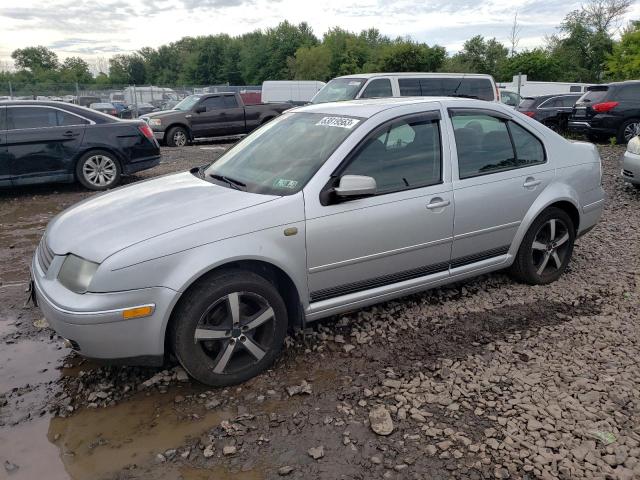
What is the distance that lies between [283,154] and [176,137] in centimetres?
1340

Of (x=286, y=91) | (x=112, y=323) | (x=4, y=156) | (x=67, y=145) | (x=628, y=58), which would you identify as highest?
(x=628, y=58)

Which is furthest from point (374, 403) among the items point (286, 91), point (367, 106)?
point (286, 91)

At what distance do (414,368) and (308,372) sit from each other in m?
0.68

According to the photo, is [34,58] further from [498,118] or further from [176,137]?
[498,118]

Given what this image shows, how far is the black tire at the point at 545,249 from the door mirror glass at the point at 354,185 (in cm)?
182

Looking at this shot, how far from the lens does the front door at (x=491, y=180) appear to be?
13.1 ft

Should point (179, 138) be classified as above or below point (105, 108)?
below

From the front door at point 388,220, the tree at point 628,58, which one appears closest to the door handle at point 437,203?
the front door at point 388,220

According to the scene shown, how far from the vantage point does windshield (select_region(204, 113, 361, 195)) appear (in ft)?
11.5

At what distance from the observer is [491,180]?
13.5ft

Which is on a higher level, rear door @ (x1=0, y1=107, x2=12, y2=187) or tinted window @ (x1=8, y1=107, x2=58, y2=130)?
tinted window @ (x1=8, y1=107, x2=58, y2=130)

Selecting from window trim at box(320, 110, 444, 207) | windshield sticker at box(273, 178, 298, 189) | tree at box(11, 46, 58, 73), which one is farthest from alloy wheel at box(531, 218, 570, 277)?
tree at box(11, 46, 58, 73)

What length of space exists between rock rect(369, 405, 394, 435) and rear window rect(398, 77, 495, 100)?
9489 mm

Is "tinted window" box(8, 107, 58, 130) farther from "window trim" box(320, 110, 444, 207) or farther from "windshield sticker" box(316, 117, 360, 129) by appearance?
"window trim" box(320, 110, 444, 207)
